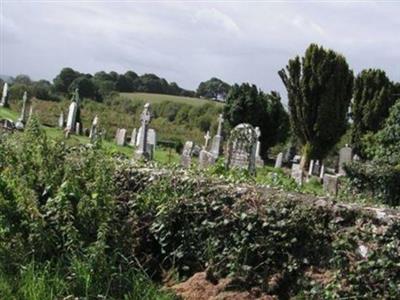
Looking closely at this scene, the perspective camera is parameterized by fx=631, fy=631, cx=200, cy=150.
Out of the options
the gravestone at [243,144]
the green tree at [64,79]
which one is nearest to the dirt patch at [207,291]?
the gravestone at [243,144]

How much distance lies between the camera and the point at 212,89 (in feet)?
261

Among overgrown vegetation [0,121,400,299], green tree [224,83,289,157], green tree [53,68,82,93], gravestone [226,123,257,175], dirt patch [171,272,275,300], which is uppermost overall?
green tree [53,68,82,93]

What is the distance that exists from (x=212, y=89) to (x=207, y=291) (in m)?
75.2

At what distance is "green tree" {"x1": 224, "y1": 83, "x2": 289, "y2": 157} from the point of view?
123 feet

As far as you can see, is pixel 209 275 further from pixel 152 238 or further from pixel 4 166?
pixel 4 166

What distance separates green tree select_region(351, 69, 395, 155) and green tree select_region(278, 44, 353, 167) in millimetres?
3843

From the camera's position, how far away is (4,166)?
5977mm

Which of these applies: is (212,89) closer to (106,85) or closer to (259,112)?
(106,85)

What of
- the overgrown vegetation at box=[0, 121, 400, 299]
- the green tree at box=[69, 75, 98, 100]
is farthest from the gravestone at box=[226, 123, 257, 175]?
the green tree at box=[69, 75, 98, 100]

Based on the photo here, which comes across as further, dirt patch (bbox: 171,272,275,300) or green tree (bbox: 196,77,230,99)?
green tree (bbox: 196,77,230,99)

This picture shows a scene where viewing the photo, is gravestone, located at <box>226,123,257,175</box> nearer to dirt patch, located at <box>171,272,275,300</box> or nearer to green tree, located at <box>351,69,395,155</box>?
dirt patch, located at <box>171,272,275,300</box>

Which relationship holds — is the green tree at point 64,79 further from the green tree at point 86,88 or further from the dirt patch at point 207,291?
the dirt patch at point 207,291

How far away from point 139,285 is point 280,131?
34.8 metres

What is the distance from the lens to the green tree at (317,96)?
31.6 m
